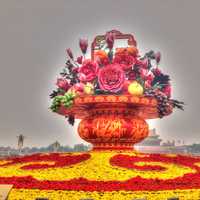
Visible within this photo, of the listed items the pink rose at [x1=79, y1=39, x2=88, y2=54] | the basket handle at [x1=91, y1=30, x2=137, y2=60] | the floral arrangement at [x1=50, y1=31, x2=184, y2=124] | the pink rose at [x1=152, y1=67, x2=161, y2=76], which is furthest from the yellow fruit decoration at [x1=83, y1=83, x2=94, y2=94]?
the pink rose at [x1=152, y1=67, x2=161, y2=76]

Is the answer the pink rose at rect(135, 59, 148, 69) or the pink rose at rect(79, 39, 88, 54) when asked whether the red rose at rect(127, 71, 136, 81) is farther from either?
the pink rose at rect(79, 39, 88, 54)

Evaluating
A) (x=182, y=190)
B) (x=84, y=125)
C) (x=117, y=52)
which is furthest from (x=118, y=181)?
(x=117, y=52)

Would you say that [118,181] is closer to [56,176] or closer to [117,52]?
[56,176]

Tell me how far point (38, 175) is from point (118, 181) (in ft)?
7.10

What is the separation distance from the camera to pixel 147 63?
13242 mm

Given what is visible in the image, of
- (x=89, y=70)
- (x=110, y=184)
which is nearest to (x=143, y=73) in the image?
(x=89, y=70)

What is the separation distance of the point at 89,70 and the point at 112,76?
94 cm

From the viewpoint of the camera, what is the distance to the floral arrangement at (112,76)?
11578 millimetres

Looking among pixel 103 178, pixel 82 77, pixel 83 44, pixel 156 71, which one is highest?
pixel 83 44

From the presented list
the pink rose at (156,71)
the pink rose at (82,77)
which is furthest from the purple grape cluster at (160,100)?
the pink rose at (82,77)

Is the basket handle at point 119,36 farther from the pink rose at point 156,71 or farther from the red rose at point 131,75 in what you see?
the red rose at point 131,75

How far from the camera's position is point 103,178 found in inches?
349

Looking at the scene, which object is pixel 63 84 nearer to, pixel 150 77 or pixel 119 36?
pixel 119 36

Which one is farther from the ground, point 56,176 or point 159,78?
point 159,78
